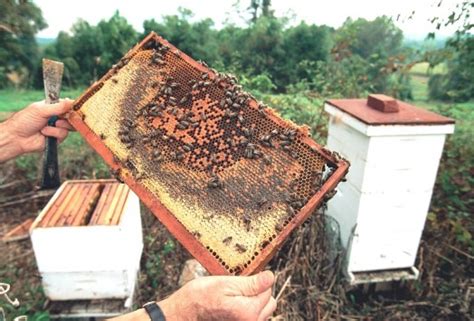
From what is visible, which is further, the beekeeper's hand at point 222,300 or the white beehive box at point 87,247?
the white beehive box at point 87,247

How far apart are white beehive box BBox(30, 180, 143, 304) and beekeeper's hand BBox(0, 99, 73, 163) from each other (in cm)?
70

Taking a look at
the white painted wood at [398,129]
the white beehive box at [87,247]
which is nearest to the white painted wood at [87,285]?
the white beehive box at [87,247]

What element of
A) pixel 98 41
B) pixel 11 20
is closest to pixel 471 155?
pixel 11 20

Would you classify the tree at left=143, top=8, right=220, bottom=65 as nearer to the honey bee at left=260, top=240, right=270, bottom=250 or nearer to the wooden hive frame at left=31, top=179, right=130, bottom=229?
the wooden hive frame at left=31, top=179, right=130, bottom=229

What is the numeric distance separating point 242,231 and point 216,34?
20.5 m

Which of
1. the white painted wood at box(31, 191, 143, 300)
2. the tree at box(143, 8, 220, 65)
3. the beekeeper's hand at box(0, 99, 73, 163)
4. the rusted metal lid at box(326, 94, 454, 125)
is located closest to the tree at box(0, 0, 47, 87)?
the beekeeper's hand at box(0, 99, 73, 163)

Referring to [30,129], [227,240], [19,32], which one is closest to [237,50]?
[19,32]

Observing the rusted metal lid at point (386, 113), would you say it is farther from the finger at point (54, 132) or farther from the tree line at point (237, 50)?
the tree line at point (237, 50)

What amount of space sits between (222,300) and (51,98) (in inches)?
86.5

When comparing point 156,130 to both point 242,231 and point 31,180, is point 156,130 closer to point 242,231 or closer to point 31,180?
point 242,231

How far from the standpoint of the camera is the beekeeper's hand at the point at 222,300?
1750mm

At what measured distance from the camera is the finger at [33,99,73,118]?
2.85m

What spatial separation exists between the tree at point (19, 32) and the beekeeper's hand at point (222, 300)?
470 cm

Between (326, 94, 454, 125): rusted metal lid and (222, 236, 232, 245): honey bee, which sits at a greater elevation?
(326, 94, 454, 125): rusted metal lid
